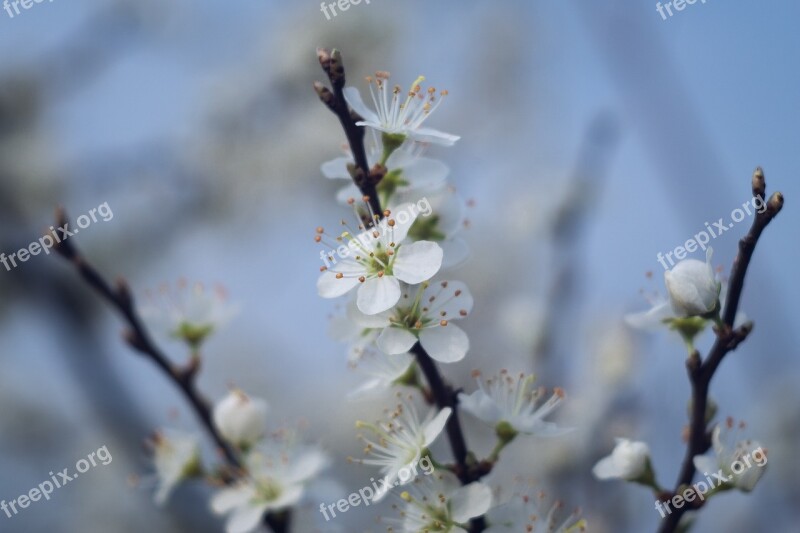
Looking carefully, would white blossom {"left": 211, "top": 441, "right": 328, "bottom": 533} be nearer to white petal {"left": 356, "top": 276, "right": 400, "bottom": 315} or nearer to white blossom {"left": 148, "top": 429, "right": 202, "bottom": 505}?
white blossom {"left": 148, "top": 429, "right": 202, "bottom": 505}

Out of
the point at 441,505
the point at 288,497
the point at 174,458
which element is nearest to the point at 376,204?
the point at 441,505

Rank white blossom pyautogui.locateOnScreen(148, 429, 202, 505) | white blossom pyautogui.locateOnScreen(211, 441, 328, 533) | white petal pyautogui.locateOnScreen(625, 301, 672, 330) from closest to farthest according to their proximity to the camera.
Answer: white petal pyautogui.locateOnScreen(625, 301, 672, 330) → white blossom pyautogui.locateOnScreen(211, 441, 328, 533) → white blossom pyautogui.locateOnScreen(148, 429, 202, 505)

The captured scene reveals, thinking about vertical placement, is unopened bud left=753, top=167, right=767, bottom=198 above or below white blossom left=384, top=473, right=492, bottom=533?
above

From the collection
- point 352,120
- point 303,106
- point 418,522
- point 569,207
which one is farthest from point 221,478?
point 303,106

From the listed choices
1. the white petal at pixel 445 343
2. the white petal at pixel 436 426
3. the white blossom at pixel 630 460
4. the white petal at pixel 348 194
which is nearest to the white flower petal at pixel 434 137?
the white petal at pixel 348 194

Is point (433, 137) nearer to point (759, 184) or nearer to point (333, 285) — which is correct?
point (333, 285)

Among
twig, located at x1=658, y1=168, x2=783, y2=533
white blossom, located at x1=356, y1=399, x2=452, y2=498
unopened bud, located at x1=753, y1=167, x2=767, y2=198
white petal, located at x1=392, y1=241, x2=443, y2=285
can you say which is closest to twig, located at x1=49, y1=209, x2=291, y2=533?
white blossom, located at x1=356, y1=399, x2=452, y2=498

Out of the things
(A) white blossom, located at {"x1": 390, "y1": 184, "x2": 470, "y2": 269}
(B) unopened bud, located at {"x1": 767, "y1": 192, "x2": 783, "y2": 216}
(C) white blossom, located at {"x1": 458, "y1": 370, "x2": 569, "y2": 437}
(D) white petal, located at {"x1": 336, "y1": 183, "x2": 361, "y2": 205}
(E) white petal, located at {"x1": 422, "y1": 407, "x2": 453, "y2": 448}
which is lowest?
(C) white blossom, located at {"x1": 458, "y1": 370, "x2": 569, "y2": 437}
